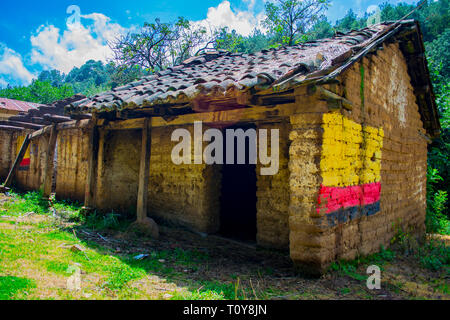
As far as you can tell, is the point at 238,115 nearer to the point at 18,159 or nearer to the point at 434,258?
the point at 434,258

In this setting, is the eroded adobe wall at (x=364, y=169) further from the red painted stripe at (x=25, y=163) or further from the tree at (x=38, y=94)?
the tree at (x=38, y=94)

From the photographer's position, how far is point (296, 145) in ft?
14.0

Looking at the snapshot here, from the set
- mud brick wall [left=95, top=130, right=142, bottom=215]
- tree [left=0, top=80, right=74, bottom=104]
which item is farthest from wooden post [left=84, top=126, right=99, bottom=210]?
tree [left=0, top=80, right=74, bottom=104]

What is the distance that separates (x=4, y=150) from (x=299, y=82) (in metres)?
13.0

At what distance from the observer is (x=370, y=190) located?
5215 millimetres

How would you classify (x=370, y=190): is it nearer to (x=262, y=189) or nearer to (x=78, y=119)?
(x=262, y=189)

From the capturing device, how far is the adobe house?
416cm

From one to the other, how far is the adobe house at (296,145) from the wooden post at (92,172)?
0.03 meters

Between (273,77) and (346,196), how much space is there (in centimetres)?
214

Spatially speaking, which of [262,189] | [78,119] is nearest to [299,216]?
[262,189]

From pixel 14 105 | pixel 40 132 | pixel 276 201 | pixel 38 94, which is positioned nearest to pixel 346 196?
pixel 276 201

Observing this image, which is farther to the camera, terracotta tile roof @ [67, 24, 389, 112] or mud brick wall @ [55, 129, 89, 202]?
mud brick wall @ [55, 129, 89, 202]

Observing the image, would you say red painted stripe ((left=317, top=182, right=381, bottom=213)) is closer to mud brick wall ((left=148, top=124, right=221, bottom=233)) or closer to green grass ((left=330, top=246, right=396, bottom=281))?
green grass ((left=330, top=246, right=396, bottom=281))

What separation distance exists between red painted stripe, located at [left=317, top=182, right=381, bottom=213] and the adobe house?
0.05ft
